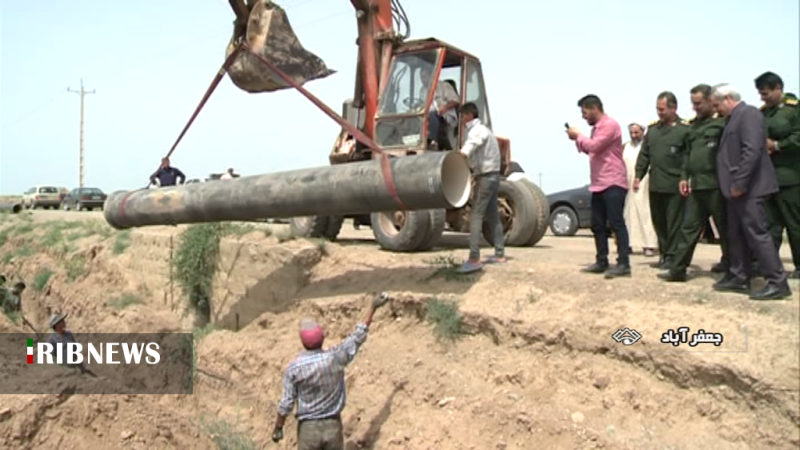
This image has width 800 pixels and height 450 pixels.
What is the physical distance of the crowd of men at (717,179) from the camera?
510 centimetres

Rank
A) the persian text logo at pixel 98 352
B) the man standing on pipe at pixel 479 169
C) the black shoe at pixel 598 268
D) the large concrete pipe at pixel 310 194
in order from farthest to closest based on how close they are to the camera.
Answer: the persian text logo at pixel 98 352 → the man standing on pipe at pixel 479 169 → the black shoe at pixel 598 268 → the large concrete pipe at pixel 310 194

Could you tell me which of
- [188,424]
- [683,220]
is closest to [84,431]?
[188,424]

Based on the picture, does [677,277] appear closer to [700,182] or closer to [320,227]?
[700,182]

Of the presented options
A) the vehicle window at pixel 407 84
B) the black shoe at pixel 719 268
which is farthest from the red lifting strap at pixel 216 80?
the black shoe at pixel 719 268

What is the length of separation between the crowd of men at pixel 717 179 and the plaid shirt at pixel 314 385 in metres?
2.81

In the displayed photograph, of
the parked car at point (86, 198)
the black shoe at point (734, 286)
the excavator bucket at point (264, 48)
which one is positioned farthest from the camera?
the parked car at point (86, 198)

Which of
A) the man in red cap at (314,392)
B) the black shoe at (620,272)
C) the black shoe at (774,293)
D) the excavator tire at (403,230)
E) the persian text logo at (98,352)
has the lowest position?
the persian text logo at (98,352)

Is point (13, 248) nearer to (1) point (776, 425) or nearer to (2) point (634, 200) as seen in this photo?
(2) point (634, 200)

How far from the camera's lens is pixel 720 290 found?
546cm

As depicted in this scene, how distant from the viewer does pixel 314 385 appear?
4.93 m

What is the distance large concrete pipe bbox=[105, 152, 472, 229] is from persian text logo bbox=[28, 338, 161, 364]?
1771 millimetres

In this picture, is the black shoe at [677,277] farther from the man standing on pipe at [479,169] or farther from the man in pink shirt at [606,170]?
the man standing on pipe at [479,169]

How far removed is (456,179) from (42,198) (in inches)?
1332

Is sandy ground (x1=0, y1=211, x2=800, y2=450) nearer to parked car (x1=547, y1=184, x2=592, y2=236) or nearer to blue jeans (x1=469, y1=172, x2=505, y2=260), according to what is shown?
blue jeans (x1=469, y1=172, x2=505, y2=260)
